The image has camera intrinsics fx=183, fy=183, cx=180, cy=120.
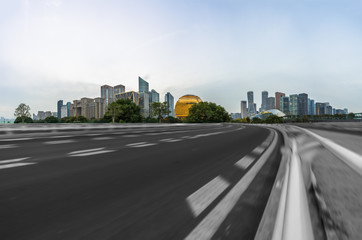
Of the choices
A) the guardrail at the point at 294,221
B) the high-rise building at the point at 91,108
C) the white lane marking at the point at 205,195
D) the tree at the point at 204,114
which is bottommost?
the white lane marking at the point at 205,195

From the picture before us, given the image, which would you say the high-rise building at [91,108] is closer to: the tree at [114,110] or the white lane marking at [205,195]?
the tree at [114,110]

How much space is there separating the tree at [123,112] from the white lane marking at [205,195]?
65.2 m

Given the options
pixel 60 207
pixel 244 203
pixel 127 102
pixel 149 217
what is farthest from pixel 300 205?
pixel 127 102

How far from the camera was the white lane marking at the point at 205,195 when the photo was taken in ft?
4.98

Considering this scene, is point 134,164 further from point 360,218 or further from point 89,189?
point 360,218

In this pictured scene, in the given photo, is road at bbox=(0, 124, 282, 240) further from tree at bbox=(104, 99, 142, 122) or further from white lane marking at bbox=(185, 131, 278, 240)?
tree at bbox=(104, 99, 142, 122)

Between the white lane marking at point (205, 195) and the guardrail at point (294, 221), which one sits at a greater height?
the guardrail at point (294, 221)

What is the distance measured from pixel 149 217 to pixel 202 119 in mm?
87292

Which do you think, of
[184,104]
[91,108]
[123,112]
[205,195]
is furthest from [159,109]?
[184,104]

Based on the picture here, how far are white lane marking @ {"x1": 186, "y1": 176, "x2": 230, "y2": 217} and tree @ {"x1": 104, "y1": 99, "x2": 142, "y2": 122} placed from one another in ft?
214

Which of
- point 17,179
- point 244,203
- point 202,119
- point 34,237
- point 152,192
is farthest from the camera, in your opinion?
point 202,119

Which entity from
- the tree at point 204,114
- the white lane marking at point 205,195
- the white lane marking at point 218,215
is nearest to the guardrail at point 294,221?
the white lane marking at point 218,215

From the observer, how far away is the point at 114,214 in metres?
1.38

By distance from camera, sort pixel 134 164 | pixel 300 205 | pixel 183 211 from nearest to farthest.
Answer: pixel 300 205 < pixel 183 211 < pixel 134 164
